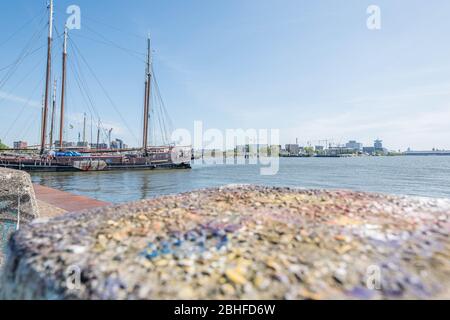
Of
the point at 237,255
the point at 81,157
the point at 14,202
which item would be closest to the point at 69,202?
the point at 14,202

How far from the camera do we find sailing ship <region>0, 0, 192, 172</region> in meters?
43.4

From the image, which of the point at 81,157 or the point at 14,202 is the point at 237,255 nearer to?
the point at 14,202

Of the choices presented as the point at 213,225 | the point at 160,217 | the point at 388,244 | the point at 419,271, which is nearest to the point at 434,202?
the point at 388,244

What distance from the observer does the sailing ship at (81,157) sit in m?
43.4

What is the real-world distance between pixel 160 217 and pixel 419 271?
2265 millimetres

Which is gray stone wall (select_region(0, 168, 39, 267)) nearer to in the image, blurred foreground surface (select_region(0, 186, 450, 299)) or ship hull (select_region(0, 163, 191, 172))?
blurred foreground surface (select_region(0, 186, 450, 299))

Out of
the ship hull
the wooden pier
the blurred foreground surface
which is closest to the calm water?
the ship hull

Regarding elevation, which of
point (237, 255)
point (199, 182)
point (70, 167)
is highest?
point (237, 255)

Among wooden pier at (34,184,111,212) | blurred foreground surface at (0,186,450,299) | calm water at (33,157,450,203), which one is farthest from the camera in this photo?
calm water at (33,157,450,203)

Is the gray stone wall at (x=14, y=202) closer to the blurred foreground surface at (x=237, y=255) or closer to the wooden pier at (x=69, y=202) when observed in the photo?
the wooden pier at (x=69, y=202)

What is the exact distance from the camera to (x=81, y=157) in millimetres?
45125

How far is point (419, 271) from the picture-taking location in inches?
70.1
